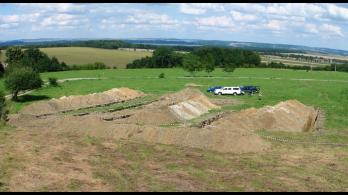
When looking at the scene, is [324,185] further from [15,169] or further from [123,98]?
[123,98]

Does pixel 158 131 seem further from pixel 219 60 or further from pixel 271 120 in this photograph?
pixel 219 60

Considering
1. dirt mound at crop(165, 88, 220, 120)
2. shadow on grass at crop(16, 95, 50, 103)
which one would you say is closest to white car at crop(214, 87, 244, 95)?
dirt mound at crop(165, 88, 220, 120)

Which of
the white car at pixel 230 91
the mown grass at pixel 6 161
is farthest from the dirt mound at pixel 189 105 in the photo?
the mown grass at pixel 6 161

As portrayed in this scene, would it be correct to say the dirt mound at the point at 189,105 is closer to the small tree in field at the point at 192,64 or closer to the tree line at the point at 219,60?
the small tree in field at the point at 192,64

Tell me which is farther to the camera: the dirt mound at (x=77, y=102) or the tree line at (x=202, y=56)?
the tree line at (x=202, y=56)

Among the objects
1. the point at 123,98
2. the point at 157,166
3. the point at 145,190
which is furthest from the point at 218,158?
the point at 123,98

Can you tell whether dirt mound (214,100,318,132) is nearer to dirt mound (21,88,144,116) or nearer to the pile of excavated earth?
the pile of excavated earth
